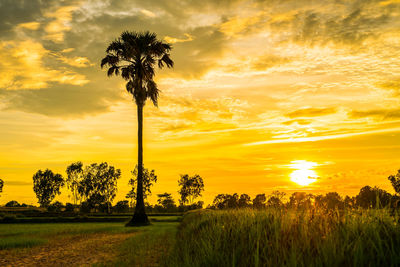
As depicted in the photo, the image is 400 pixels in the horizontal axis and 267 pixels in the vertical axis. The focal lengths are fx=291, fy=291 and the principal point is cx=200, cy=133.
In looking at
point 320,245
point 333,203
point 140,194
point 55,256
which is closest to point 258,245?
point 320,245

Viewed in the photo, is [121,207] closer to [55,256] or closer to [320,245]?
[55,256]

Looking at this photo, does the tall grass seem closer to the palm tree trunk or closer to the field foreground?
the field foreground

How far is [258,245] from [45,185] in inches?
4909

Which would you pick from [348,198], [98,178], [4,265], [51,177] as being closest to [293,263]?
[348,198]

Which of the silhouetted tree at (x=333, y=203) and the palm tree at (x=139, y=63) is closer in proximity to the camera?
the silhouetted tree at (x=333, y=203)

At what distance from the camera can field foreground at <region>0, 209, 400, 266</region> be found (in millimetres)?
3625

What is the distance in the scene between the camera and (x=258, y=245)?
4.12 meters

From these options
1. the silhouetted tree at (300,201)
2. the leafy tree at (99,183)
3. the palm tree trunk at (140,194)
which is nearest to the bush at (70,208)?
the leafy tree at (99,183)

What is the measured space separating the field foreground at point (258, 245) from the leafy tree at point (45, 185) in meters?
101

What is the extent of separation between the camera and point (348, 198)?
6094mm

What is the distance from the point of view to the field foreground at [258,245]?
362 centimetres

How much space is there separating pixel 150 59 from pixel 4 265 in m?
27.3

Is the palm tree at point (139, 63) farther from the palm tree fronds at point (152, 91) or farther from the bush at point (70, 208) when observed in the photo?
the bush at point (70, 208)

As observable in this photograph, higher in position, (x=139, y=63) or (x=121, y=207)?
(x=139, y=63)
